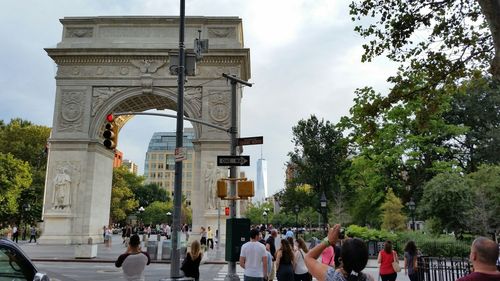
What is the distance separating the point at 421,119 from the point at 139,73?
81.6ft

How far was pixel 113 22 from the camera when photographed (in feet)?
114

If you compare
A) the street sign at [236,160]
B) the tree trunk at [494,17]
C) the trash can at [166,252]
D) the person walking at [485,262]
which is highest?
the tree trunk at [494,17]

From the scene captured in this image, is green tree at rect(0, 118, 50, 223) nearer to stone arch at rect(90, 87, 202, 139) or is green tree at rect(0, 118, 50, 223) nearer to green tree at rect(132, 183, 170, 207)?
stone arch at rect(90, 87, 202, 139)

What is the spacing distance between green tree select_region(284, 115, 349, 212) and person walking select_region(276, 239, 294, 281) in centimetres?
3421

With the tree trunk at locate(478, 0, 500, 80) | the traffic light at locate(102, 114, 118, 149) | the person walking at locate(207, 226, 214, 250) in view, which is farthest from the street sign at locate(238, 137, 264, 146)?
the person walking at locate(207, 226, 214, 250)

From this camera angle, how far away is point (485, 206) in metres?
24.6

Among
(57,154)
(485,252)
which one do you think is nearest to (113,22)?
(57,154)

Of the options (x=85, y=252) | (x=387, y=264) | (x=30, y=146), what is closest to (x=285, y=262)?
(x=387, y=264)

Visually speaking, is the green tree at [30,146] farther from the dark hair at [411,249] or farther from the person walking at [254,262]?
the person walking at [254,262]

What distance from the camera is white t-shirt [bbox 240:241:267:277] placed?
8.26 metres

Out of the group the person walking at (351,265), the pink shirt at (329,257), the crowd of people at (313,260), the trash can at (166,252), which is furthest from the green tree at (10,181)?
the person walking at (351,265)

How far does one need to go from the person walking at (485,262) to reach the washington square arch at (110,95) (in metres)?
27.5

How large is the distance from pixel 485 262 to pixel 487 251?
10cm

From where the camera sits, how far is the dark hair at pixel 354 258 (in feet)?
11.5
